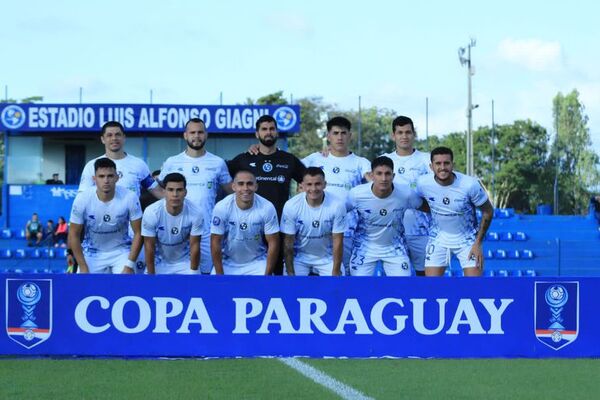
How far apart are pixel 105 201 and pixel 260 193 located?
1.62 m

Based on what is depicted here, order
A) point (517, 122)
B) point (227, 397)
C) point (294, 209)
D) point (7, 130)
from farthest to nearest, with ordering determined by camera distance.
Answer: point (517, 122)
point (7, 130)
point (294, 209)
point (227, 397)

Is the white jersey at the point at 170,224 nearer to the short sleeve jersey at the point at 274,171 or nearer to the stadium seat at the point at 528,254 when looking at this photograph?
the short sleeve jersey at the point at 274,171

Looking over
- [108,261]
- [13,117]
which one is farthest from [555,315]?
[13,117]

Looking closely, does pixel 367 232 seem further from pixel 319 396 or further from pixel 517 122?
pixel 517 122

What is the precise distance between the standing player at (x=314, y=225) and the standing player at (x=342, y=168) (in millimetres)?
603

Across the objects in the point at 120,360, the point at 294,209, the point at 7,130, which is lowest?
the point at 120,360

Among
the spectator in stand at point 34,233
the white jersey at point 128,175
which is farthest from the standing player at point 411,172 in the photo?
the spectator in stand at point 34,233

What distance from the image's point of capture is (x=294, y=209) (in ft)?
35.6

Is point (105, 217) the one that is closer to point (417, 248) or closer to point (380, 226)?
point (380, 226)

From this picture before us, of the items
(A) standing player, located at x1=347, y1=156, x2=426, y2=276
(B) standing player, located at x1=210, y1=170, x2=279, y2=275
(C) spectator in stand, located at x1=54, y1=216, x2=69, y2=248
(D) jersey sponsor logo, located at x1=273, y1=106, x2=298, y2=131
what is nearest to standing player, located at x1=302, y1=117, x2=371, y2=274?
(A) standing player, located at x1=347, y1=156, x2=426, y2=276

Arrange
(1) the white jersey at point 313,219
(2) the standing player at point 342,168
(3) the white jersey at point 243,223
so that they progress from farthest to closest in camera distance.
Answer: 1. (2) the standing player at point 342,168
2. (1) the white jersey at point 313,219
3. (3) the white jersey at point 243,223

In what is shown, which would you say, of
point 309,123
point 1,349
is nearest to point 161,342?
point 1,349

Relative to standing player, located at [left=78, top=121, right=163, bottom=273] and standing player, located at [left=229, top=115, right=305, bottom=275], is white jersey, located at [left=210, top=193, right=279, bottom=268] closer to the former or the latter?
standing player, located at [left=229, top=115, right=305, bottom=275]

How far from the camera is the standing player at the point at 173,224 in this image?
417 inches
